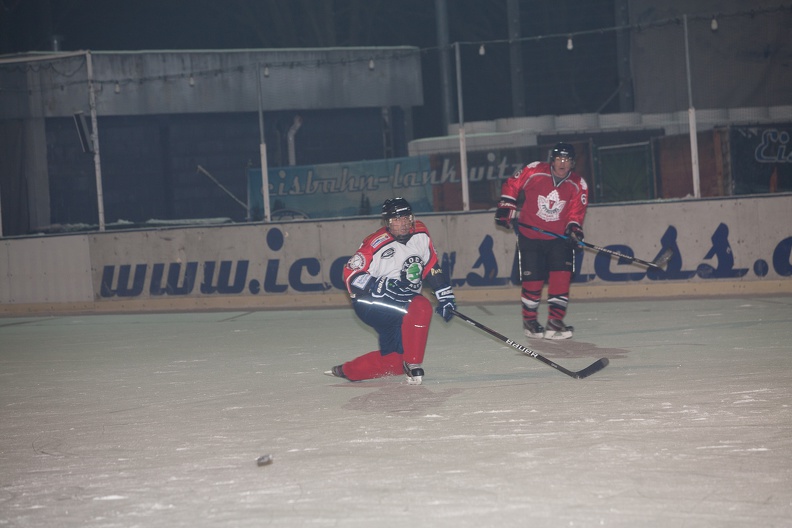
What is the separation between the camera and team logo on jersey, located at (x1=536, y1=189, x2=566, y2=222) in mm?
9078

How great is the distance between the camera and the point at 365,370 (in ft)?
23.2

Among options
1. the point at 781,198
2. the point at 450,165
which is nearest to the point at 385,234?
the point at 781,198

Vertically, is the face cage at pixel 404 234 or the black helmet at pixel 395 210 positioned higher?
the black helmet at pixel 395 210

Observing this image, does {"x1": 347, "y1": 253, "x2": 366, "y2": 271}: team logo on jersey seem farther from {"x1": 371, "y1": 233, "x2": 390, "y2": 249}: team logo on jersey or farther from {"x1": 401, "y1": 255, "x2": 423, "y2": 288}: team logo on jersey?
{"x1": 401, "y1": 255, "x2": 423, "y2": 288}: team logo on jersey

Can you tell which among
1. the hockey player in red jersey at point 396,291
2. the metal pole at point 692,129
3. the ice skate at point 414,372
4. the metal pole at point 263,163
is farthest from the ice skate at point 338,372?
the metal pole at point 692,129

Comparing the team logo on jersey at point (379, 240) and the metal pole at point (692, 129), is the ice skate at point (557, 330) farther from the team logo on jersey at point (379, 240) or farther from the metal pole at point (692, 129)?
the metal pole at point (692, 129)

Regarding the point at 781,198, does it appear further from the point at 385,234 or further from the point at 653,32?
the point at 385,234

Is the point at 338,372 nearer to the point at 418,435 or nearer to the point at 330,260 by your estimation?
the point at 418,435

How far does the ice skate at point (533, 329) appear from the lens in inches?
356

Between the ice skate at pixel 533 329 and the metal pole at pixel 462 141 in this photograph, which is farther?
the metal pole at pixel 462 141

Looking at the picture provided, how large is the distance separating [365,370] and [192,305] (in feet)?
22.2

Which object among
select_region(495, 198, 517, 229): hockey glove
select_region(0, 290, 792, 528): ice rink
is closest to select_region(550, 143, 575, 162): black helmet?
select_region(495, 198, 517, 229): hockey glove

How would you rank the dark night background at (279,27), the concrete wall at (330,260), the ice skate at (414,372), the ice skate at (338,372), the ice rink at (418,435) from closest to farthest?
the ice rink at (418,435) → the ice skate at (414,372) → the ice skate at (338,372) → the concrete wall at (330,260) → the dark night background at (279,27)

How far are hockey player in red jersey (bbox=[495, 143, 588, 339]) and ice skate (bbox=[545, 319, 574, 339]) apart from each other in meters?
0.01
